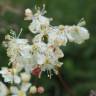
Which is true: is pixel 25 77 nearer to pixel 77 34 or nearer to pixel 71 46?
pixel 77 34

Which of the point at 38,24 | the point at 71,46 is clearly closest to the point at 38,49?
the point at 38,24

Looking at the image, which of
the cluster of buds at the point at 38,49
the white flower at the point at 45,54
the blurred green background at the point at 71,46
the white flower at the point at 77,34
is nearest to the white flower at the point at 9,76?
the cluster of buds at the point at 38,49

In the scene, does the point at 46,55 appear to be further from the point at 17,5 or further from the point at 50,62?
the point at 17,5

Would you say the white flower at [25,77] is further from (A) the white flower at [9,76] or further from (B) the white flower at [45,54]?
(B) the white flower at [45,54]

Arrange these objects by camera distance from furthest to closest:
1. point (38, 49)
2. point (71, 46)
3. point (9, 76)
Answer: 1. point (71, 46)
2. point (9, 76)
3. point (38, 49)

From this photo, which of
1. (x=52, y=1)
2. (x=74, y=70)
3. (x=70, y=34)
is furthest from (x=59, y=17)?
(x=70, y=34)
